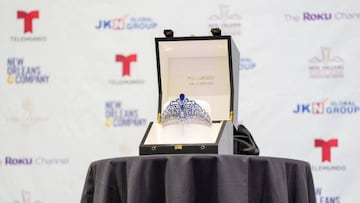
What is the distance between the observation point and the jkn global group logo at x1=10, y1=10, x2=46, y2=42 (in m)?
3.15

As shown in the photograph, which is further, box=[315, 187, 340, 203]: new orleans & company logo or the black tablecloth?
box=[315, 187, 340, 203]: new orleans & company logo

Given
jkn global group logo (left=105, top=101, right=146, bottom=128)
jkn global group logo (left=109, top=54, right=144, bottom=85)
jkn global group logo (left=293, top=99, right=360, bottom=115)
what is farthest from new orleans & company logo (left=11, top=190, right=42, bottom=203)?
jkn global group logo (left=293, top=99, right=360, bottom=115)

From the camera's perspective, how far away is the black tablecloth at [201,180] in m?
1.56

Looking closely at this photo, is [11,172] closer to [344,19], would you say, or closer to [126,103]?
[126,103]

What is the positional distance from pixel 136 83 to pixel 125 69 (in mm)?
83

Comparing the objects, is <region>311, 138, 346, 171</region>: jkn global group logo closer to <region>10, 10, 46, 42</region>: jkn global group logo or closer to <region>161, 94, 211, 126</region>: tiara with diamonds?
<region>161, 94, 211, 126</region>: tiara with diamonds

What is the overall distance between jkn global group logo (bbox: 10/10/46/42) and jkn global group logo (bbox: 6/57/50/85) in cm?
Result: 10

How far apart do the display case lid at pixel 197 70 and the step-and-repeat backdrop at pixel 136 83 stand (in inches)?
36.4

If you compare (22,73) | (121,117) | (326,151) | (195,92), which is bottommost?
(326,151)

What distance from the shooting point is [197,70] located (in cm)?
211

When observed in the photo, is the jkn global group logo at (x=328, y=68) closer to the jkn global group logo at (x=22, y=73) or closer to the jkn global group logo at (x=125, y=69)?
the jkn global group logo at (x=125, y=69)

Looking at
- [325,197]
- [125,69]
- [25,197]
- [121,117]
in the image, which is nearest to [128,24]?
[125,69]

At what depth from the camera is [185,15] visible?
3.11m

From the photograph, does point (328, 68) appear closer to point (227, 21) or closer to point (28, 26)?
point (227, 21)
